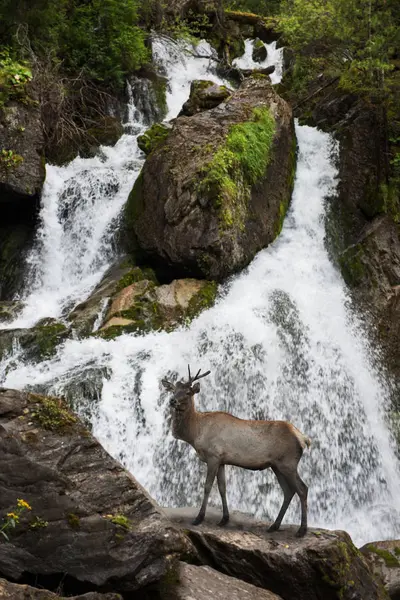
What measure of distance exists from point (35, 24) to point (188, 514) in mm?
17432

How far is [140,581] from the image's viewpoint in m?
5.54

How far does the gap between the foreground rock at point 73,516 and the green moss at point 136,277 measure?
306 inches

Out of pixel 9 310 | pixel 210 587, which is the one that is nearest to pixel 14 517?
pixel 210 587

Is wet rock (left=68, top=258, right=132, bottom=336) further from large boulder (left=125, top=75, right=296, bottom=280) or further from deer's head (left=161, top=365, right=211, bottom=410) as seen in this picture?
deer's head (left=161, top=365, right=211, bottom=410)

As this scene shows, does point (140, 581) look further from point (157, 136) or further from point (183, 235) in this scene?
point (157, 136)

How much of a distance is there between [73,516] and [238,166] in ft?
37.6

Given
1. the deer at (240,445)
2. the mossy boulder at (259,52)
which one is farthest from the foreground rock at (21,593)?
the mossy boulder at (259,52)

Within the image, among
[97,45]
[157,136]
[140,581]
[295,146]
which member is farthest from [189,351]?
[97,45]

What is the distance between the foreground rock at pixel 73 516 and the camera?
5.52 meters

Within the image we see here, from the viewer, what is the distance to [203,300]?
1377 cm

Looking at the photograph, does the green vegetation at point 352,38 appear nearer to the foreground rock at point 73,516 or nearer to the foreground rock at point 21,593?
the foreground rock at point 73,516

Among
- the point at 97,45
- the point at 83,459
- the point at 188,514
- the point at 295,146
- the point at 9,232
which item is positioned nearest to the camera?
the point at 83,459

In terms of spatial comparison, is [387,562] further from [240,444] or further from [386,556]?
[240,444]

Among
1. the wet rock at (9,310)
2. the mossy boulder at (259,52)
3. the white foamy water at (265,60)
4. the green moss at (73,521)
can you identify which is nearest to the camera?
the green moss at (73,521)
